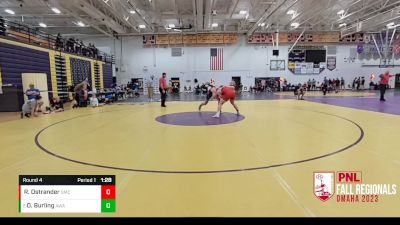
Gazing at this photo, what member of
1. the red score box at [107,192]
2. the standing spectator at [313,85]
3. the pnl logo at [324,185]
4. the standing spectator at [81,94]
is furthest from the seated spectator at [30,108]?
the standing spectator at [313,85]

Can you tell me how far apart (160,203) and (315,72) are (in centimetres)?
2873

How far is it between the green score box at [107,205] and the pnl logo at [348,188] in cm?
190

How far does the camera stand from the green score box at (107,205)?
218 centimetres

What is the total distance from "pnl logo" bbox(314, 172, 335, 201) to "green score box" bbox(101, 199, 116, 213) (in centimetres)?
190

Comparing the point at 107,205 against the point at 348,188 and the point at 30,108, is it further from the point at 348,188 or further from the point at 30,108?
the point at 30,108

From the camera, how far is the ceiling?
56.0 feet

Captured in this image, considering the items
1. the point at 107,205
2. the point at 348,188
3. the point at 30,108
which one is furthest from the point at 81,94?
the point at 348,188

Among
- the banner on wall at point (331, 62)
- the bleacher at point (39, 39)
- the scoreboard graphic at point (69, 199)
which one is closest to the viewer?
the scoreboard graphic at point (69, 199)

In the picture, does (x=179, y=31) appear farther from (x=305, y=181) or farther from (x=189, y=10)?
(x=305, y=181)

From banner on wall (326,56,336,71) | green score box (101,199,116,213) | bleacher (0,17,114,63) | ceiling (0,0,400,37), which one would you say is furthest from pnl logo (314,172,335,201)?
banner on wall (326,56,336,71)

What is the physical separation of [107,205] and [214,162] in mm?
1675

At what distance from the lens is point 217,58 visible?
2705 centimetres

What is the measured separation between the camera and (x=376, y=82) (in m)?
27.8

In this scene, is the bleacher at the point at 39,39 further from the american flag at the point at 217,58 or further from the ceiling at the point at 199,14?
the american flag at the point at 217,58
